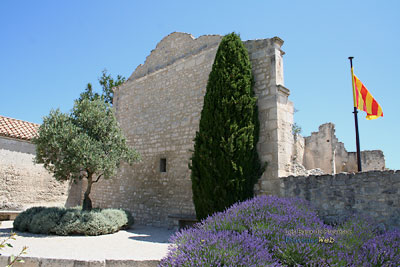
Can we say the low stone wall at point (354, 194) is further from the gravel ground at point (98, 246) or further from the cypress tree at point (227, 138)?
the gravel ground at point (98, 246)

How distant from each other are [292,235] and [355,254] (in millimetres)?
744

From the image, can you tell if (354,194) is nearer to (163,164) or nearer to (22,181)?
(163,164)

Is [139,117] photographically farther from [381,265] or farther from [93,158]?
[381,265]

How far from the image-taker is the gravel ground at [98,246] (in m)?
4.83

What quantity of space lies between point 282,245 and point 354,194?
2779mm

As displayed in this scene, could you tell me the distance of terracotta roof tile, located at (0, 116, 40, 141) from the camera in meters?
12.2

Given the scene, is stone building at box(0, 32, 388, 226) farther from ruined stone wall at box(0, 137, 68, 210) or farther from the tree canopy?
the tree canopy

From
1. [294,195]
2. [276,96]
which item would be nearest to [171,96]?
[276,96]

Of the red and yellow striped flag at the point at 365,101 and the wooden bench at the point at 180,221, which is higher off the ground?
the red and yellow striped flag at the point at 365,101

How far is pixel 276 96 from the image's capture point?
7.25 m

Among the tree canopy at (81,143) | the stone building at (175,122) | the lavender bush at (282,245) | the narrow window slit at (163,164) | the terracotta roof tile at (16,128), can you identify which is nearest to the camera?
the lavender bush at (282,245)

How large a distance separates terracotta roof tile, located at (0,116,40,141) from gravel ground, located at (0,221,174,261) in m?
6.19

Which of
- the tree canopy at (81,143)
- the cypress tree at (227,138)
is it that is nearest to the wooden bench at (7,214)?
the tree canopy at (81,143)

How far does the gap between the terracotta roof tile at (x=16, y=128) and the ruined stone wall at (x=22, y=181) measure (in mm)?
227
